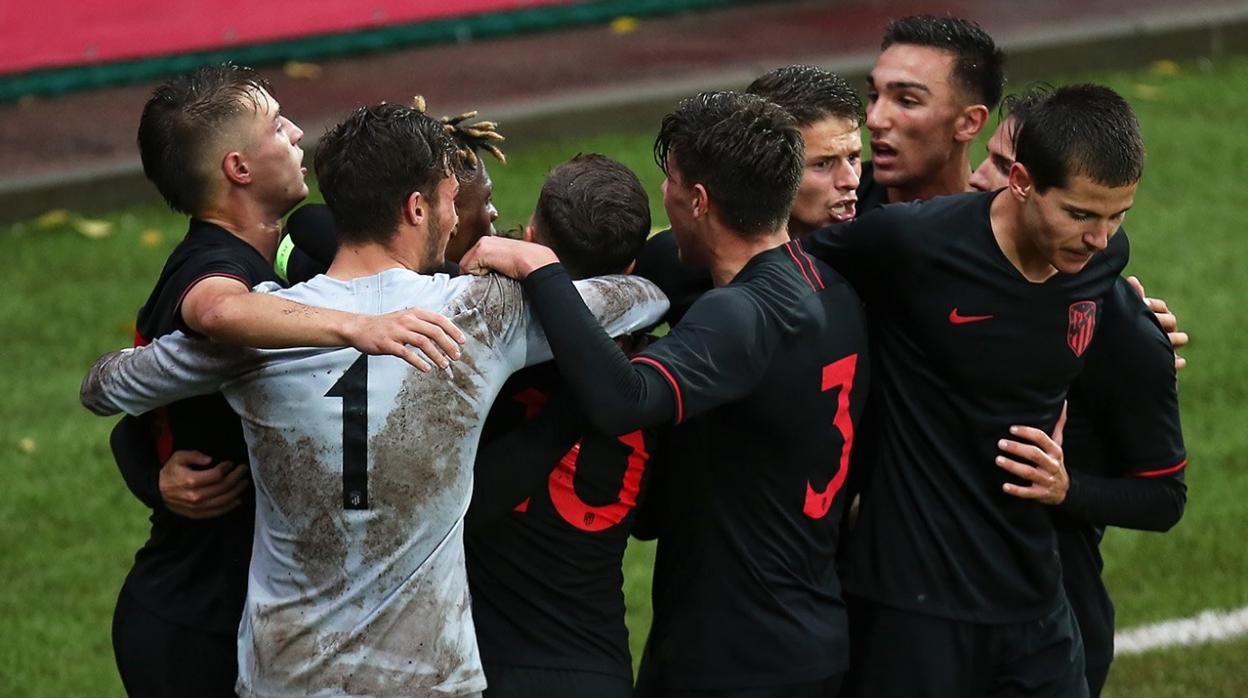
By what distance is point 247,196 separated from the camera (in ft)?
13.7

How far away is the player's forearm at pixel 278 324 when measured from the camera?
140 inches

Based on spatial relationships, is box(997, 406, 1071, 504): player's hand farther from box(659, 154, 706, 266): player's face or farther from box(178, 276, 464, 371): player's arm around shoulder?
box(178, 276, 464, 371): player's arm around shoulder

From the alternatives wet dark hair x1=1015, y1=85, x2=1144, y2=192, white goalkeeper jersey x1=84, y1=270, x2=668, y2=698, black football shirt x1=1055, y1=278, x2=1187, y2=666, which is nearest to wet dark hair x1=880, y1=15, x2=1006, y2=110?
black football shirt x1=1055, y1=278, x2=1187, y2=666

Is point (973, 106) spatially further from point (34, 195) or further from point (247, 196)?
point (34, 195)

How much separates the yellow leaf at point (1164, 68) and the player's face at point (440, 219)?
28.0 feet

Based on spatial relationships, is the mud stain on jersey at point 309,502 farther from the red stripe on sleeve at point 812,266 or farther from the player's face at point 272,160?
the red stripe on sleeve at point 812,266

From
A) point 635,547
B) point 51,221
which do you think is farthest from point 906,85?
point 51,221

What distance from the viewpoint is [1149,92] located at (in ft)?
36.7

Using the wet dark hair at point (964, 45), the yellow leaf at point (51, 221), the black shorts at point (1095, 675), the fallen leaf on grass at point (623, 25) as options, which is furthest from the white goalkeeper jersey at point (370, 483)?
the fallen leaf on grass at point (623, 25)

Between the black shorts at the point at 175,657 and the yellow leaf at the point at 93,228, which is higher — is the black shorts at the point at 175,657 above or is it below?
above

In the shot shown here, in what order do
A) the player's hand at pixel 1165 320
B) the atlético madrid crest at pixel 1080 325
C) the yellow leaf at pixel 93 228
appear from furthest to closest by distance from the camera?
the yellow leaf at pixel 93 228 < the player's hand at pixel 1165 320 < the atlético madrid crest at pixel 1080 325

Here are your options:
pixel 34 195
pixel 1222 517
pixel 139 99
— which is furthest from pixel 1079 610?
pixel 139 99

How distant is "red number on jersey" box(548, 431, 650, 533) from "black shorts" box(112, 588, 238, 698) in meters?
0.80

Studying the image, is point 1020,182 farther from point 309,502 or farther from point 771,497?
point 309,502
